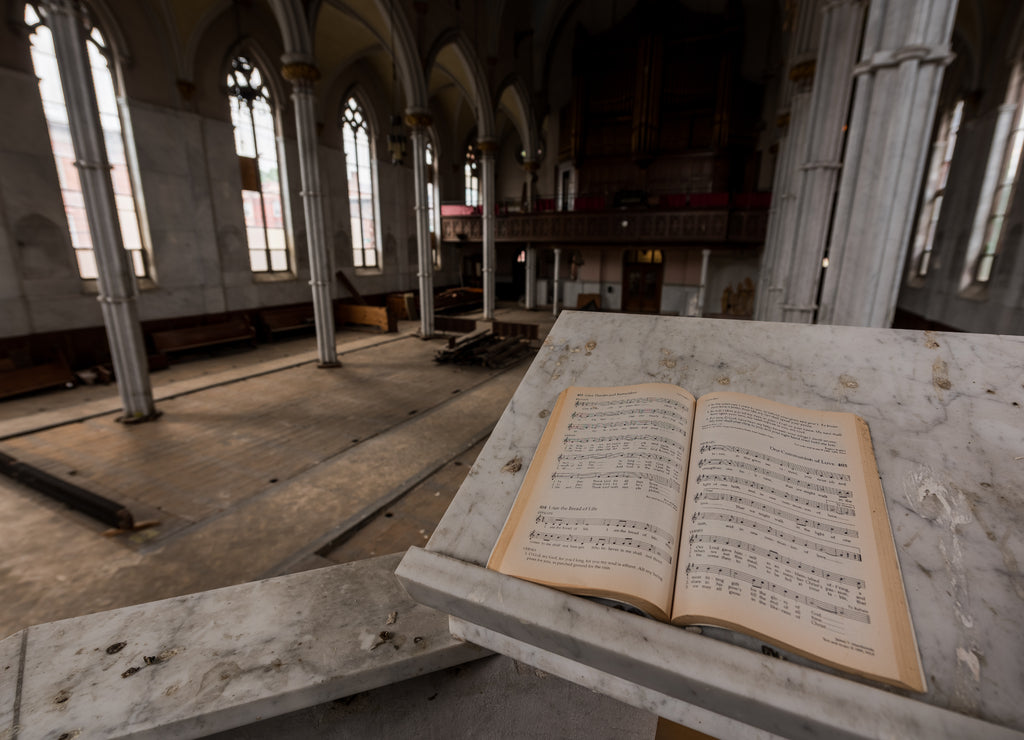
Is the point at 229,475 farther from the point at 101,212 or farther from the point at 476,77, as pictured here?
the point at 476,77

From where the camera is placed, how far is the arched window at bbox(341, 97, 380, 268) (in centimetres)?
1559

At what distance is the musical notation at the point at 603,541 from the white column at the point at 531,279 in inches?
758

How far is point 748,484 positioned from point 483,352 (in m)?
9.87

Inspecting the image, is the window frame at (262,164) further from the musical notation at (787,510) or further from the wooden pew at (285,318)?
the musical notation at (787,510)

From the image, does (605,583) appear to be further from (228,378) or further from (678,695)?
(228,378)

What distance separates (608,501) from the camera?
103cm

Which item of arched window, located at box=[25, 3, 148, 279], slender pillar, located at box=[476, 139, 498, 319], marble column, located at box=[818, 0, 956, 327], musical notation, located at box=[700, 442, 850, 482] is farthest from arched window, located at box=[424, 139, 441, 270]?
musical notation, located at box=[700, 442, 850, 482]

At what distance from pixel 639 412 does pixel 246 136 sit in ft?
49.3

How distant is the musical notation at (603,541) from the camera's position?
35.8 inches

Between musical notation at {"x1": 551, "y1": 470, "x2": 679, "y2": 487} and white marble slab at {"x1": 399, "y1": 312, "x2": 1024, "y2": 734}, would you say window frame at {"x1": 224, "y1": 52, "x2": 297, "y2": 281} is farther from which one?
musical notation at {"x1": 551, "y1": 470, "x2": 679, "y2": 487}

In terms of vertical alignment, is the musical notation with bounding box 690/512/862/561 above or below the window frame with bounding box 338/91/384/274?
below

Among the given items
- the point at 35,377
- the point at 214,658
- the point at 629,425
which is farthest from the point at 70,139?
the point at 629,425

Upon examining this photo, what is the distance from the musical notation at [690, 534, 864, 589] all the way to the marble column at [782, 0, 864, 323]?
7264 millimetres

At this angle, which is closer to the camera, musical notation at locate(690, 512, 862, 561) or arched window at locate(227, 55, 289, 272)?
musical notation at locate(690, 512, 862, 561)
